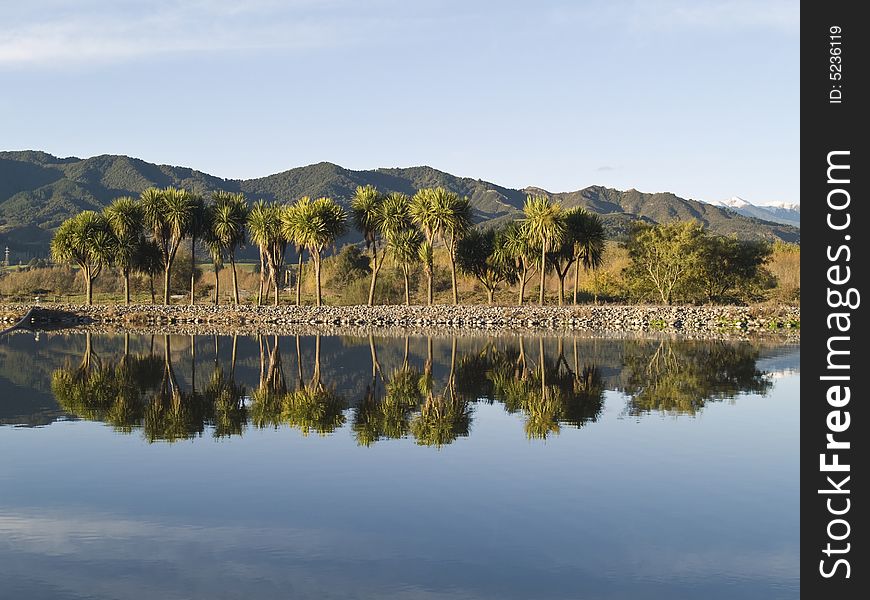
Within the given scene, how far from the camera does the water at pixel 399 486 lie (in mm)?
11148

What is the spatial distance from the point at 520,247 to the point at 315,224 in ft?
46.9

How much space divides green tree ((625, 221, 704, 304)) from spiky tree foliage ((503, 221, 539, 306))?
800 centimetres

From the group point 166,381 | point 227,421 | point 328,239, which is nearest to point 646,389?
point 227,421

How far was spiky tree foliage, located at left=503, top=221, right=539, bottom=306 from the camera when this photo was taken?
2598 inches

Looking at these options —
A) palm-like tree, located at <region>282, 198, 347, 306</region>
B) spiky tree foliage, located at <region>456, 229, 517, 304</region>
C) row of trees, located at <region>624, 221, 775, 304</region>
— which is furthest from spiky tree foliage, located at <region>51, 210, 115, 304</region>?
row of trees, located at <region>624, 221, 775, 304</region>

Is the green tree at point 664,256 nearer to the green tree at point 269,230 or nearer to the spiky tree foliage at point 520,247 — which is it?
the spiky tree foliage at point 520,247

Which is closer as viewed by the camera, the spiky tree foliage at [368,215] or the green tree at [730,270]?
the spiky tree foliage at [368,215]

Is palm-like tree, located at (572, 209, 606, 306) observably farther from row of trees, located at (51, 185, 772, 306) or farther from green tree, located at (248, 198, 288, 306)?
green tree, located at (248, 198, 288, 306)

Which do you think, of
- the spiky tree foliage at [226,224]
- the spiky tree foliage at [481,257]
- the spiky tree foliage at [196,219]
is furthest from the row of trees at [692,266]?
the spiky tree foliage at [196,219]

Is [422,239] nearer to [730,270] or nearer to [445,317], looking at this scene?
[445,317]

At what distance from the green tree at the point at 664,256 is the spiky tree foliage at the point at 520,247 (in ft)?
26.3

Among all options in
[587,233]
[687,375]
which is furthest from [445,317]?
[687,375]
